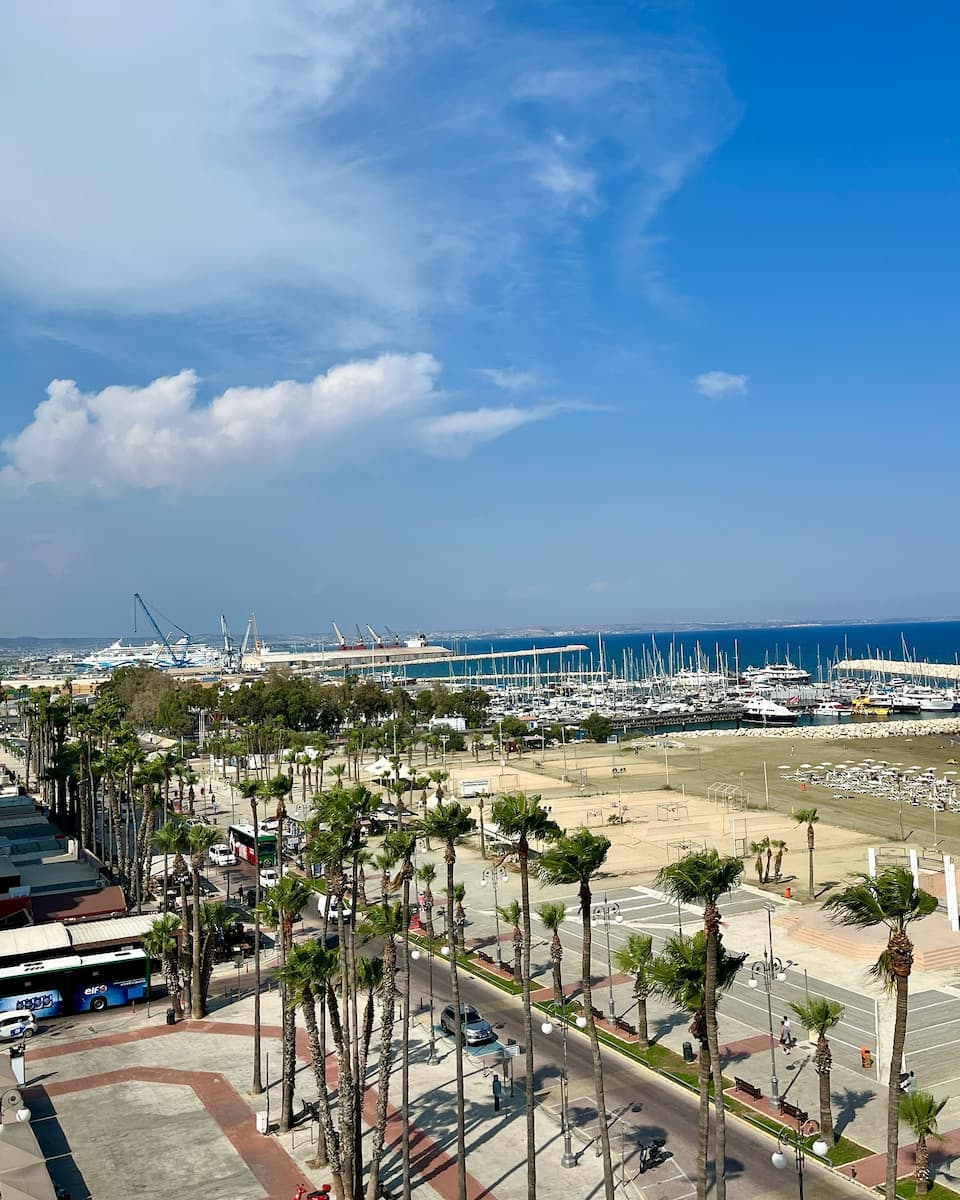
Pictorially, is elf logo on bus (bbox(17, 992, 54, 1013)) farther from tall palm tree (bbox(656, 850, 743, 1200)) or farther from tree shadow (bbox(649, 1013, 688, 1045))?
tall palm tree (bbox(656, 850, 743, 1200))

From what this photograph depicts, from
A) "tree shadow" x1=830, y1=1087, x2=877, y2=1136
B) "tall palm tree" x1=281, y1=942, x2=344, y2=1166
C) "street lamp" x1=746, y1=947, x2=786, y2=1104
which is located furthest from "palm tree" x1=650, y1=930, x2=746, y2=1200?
"street lamp" x1=746, y1=947, x2=786, y2=1104

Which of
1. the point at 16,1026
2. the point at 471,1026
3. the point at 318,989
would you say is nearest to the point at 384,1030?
the point at 318,989

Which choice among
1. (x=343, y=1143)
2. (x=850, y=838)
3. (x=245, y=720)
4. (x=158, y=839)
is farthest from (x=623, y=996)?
(x=245, y=720)

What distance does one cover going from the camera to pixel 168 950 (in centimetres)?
4975

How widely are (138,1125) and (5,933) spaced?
63.1 ft

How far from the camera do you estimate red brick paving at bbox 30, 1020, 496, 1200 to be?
33125 millimetres

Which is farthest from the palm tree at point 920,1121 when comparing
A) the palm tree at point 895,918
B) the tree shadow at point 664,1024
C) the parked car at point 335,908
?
the parked car at point 335,908

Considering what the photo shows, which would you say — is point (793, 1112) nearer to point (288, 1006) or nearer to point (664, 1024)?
point (664, 1024)

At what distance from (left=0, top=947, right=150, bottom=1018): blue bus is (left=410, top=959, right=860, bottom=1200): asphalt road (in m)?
19.0

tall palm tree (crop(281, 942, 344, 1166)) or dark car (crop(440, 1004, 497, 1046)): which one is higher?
tall palm tree (crop(281, 942, 344, 1166))

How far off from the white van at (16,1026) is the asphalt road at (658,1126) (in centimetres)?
2232

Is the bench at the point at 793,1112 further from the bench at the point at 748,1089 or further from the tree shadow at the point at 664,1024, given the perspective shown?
the tree shadow at the point at 664,1024

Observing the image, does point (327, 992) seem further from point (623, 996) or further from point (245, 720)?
point (245, 720)

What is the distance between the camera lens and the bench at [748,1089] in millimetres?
38000
